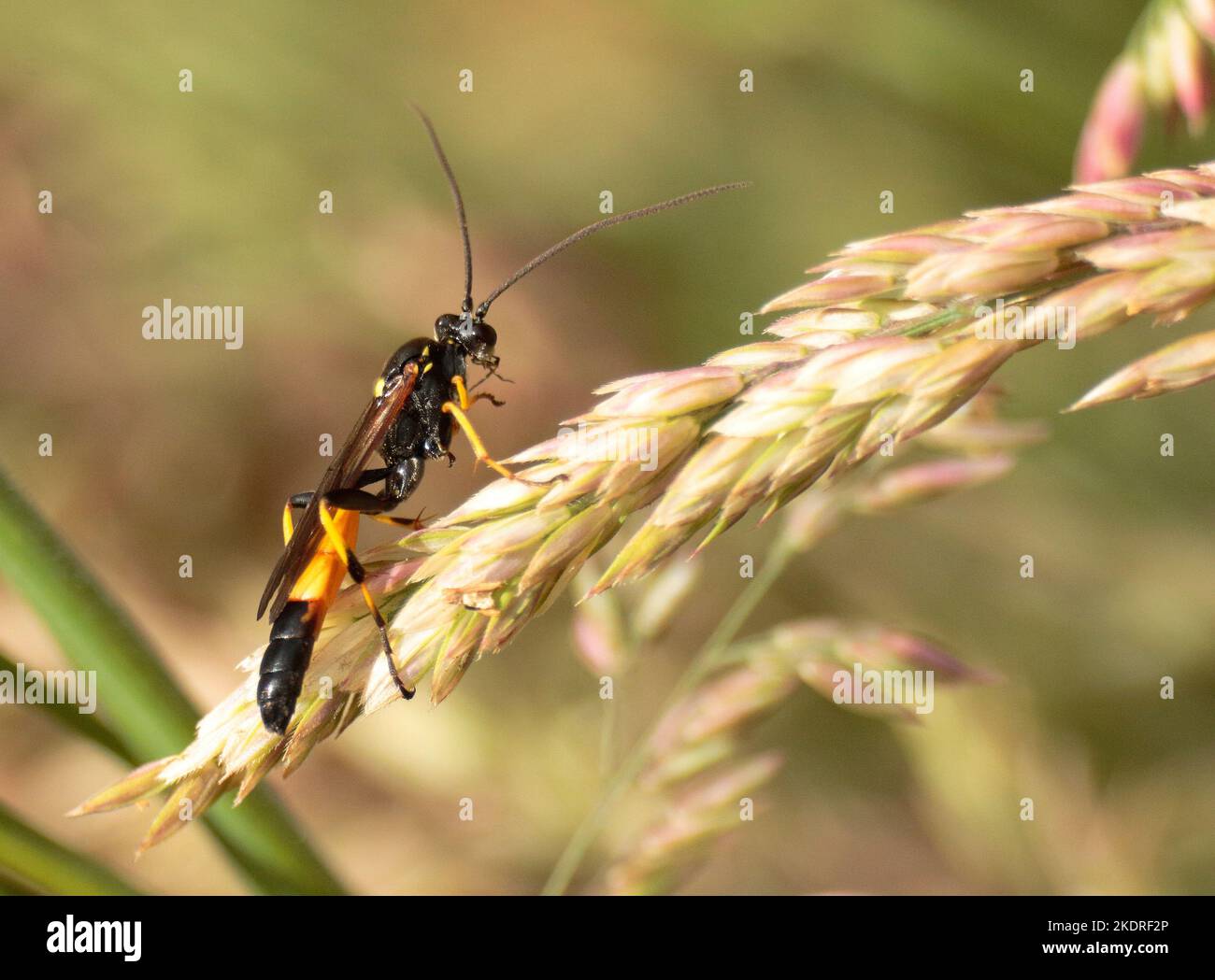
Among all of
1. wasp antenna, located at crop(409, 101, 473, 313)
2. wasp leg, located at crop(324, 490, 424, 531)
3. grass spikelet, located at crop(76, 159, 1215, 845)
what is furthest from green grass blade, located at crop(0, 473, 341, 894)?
wasp antenna, located at crop(409, 101, 473, 313)

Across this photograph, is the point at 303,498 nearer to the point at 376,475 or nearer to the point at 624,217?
the point at 376,475

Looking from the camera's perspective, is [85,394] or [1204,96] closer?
[1204,96]

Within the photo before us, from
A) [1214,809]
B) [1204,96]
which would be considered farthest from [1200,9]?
[1214,809]

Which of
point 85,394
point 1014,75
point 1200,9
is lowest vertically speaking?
point 85,394

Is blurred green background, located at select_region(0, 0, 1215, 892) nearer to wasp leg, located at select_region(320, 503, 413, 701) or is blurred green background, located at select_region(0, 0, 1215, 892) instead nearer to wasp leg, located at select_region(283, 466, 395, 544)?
wasp leg, located at select_region(283, 466, 395, 544)

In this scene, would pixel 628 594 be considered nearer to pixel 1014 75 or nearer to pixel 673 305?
pixel 673 305

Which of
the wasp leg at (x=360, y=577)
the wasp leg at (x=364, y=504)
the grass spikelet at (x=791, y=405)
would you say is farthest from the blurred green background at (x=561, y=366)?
the grass spikelet at (x=791, y=405)
